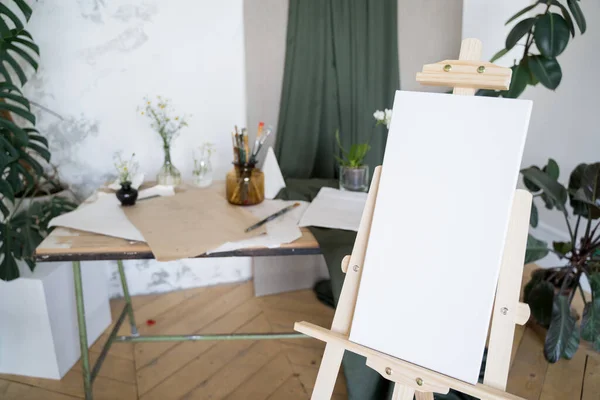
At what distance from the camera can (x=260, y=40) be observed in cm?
180

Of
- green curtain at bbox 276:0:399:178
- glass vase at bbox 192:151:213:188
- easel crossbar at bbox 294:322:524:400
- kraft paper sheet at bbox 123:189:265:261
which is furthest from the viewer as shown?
green curtain at bbox 276:0:399:178

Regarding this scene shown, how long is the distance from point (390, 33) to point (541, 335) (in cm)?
142

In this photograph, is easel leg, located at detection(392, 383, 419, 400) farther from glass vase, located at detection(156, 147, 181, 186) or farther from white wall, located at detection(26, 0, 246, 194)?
white wall, located at detection(26, 0, 246, 194)

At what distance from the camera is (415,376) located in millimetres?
869

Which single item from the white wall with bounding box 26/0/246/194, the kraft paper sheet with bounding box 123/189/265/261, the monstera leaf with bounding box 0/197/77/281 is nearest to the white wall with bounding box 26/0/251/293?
the white wall with bounding box 26/0/246/194

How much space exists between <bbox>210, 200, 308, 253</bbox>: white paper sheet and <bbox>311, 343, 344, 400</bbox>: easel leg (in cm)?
37

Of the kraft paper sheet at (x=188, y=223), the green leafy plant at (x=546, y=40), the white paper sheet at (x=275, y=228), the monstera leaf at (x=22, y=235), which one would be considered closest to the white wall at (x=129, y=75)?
the monstera leaf at (x=22, y=235)

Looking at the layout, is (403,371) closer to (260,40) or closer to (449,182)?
(449,182)

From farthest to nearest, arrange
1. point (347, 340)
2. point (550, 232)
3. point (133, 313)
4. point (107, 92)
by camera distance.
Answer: point (550, 232), point (133, 313), point (107, 92), point (347, 340)

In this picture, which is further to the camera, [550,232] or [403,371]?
[550,232]

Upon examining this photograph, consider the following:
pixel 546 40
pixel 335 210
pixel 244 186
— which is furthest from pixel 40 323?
pixel 546 40

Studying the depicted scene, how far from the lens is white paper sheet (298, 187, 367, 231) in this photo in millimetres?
1354

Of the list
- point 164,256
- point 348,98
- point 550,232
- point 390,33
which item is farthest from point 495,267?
point 550,232

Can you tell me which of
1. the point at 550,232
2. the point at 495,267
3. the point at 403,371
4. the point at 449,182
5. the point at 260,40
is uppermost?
the point at 260,40
